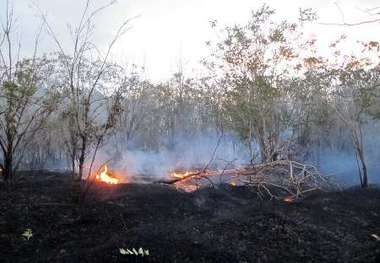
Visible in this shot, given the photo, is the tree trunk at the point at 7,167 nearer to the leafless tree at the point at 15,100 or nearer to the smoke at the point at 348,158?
the leafless tree at the point at 15,100

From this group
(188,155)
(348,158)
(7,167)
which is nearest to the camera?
(7,167)

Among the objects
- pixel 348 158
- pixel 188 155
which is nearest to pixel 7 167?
pixel 348 158

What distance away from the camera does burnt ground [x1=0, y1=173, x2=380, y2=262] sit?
7.28 meters

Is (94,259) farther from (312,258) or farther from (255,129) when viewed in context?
(255,129)

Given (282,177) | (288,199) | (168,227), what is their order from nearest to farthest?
(168,227)
(282,177)
(288,199)

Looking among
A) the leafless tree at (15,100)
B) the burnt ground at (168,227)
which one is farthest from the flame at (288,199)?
the leafless tree at (15,100)

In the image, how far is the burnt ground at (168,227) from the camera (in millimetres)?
7277

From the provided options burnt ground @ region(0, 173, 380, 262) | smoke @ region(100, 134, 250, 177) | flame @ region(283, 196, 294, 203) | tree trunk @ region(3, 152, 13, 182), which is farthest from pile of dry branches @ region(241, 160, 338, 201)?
smoke @ region(100, 134, 250, 177)

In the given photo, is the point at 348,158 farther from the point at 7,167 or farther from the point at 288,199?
the point at 7,167

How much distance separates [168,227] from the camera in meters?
8.51

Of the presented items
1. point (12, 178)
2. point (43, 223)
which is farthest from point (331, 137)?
point (43, 223)

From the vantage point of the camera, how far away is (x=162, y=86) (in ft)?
119

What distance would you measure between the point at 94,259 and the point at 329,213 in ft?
23.6

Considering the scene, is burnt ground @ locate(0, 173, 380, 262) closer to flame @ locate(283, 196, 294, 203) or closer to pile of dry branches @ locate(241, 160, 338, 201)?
flame @ locate(283, 196, 294, 203)
